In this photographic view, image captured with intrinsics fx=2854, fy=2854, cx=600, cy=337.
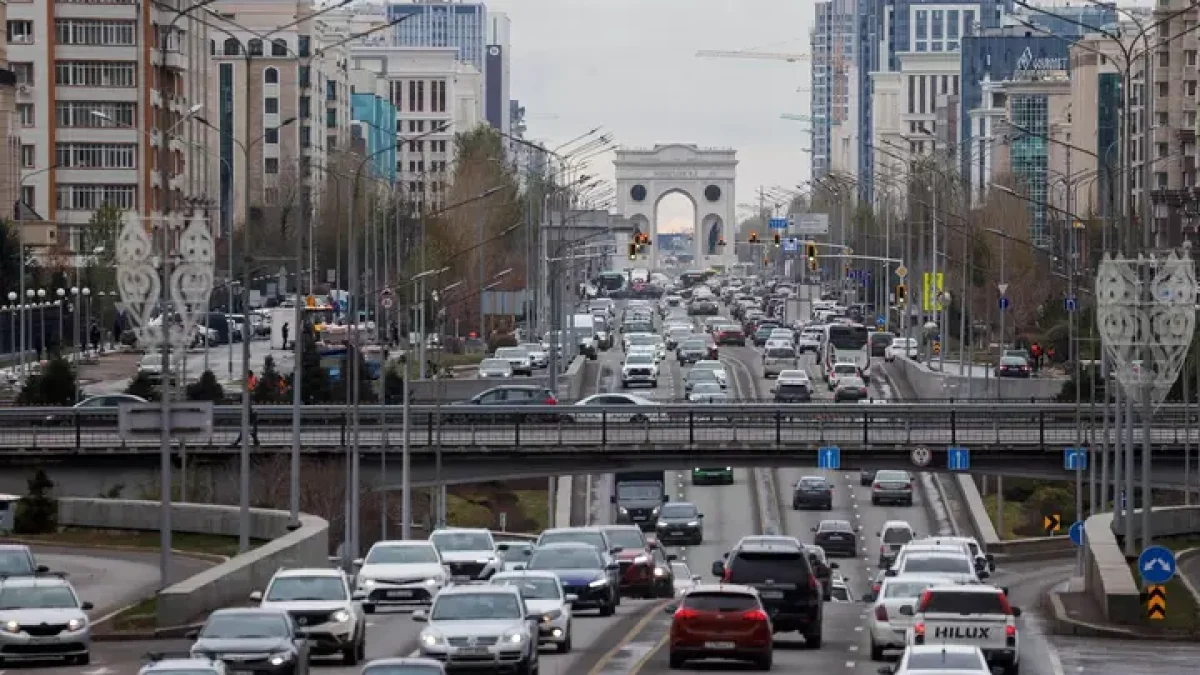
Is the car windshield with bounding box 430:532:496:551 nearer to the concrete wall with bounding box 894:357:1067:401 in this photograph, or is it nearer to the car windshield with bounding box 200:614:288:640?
the car windshield with bounding box 200:614:288:640

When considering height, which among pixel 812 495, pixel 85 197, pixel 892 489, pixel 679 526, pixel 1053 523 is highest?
pixel 85 197

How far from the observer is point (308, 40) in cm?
17588

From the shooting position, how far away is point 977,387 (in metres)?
108

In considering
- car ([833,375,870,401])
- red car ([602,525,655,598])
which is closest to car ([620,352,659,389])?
car ([833,375,870,401])

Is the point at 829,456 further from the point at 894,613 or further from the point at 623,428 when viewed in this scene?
the point at 894,613

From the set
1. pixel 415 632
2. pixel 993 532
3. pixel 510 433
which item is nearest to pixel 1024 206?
pixel 993 532

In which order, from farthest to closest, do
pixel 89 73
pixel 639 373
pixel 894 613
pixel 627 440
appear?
pixel 89 73 → pixel 639 373 → pixel 627 440 → pixel 894 613

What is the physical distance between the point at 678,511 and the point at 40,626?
45.8 metres

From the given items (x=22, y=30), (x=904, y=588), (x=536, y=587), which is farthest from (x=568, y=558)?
(x=22, y=30)

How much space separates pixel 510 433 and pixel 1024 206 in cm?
8468

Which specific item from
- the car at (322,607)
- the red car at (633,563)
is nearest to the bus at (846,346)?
the red car at (633,563)

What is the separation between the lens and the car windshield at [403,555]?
45875 mm

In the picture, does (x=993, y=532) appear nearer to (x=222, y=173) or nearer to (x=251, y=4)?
(x=222, y=173)

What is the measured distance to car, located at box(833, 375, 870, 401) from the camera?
106m
